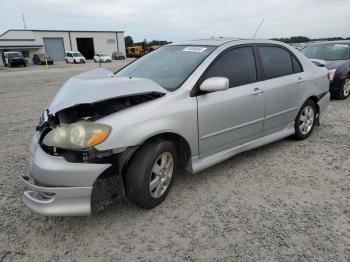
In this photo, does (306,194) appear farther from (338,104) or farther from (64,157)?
(338,104)

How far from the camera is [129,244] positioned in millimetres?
2453

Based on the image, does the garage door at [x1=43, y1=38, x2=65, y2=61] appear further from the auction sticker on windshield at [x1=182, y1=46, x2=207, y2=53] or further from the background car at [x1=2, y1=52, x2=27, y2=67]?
Result: the auction sticker on windshield at [x1=182, y1=46, x2=207, y2=53]

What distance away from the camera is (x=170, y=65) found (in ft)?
11.6

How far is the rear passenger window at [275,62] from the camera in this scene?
3916 mm

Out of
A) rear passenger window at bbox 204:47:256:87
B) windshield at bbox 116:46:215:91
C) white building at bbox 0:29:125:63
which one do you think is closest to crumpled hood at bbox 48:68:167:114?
windshield at bbox 116:46:215:91

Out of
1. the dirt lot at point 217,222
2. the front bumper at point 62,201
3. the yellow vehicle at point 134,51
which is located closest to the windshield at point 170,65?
the dirt lot at point 217,222

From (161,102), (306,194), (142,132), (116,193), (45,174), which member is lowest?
(306,194)

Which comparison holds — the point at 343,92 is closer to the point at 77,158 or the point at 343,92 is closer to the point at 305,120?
the point at 305,120

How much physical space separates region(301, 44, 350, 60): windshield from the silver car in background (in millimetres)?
4863

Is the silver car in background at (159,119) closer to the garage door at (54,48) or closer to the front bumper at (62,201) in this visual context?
Answer: the front bumper at (62,201)

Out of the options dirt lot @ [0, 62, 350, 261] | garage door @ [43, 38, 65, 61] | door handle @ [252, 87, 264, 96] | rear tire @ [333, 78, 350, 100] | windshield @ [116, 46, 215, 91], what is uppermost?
garage door @ [43, 38, 65, 61]

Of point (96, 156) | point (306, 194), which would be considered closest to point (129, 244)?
point (96, 156)

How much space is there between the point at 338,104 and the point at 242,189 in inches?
210

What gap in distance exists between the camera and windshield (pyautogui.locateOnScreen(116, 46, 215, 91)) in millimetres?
3227
